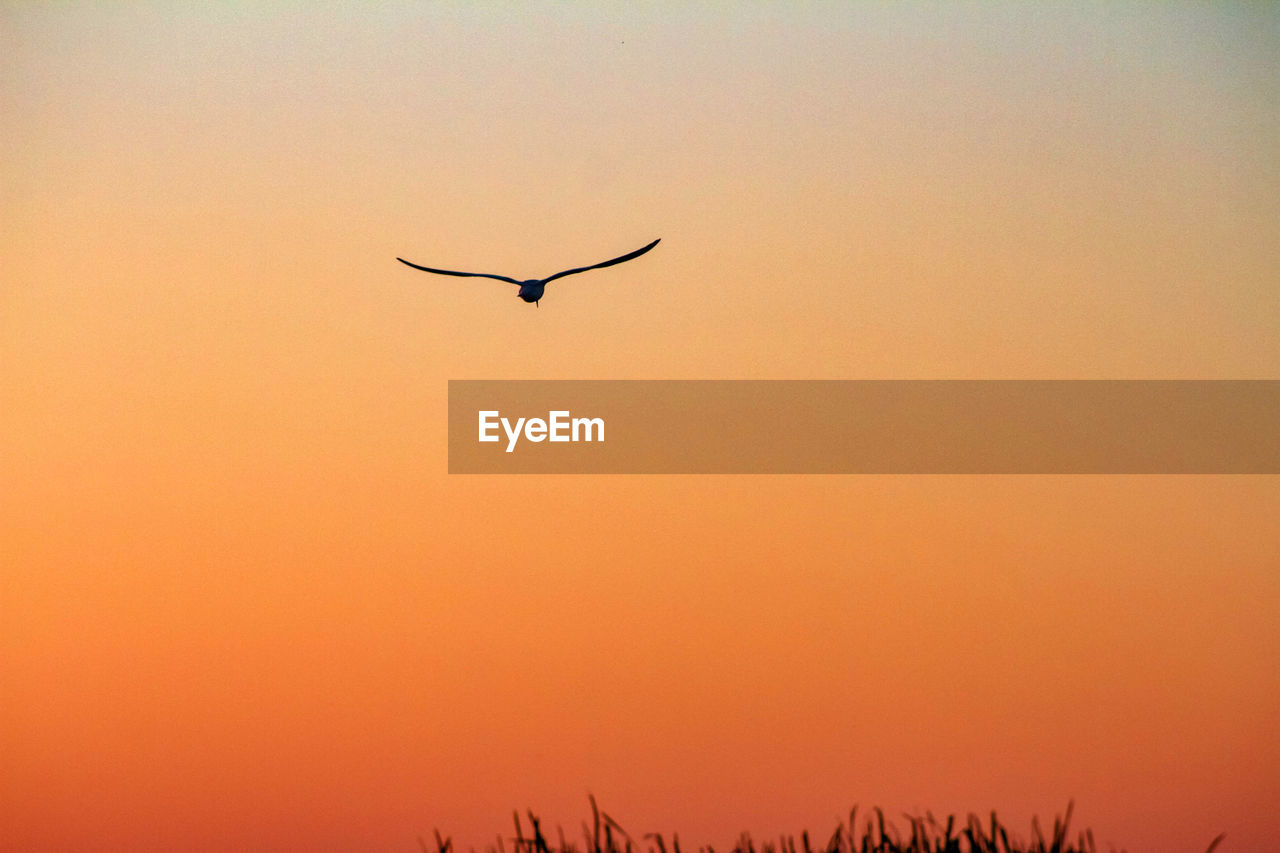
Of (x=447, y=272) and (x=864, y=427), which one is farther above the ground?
(x=447, y=272)

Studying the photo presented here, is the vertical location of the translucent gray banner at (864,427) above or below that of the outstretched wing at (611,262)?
below

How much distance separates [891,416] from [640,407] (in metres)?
0.67

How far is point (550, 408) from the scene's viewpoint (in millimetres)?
2936

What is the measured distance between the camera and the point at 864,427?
2.91 meters

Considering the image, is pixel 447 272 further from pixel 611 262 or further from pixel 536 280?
pixel 611 262

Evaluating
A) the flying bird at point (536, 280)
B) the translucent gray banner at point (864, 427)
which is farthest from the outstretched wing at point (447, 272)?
the translucent gray banner at point (864, 427)

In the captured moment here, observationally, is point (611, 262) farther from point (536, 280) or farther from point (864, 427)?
point (864, 427)

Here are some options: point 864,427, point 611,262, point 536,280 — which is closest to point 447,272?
point 536,280

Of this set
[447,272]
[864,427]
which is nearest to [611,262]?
[447,272]

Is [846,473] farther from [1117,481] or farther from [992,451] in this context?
[1117,481]

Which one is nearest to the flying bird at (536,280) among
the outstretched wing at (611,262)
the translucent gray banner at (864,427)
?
the outstretched wing at (611,262)

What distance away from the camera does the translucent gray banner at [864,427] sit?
2.86 metres

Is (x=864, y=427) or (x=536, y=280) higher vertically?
(x=536, y=280)

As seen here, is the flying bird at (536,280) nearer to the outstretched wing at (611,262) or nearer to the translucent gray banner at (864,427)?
the outstretched wing at (611,262)
